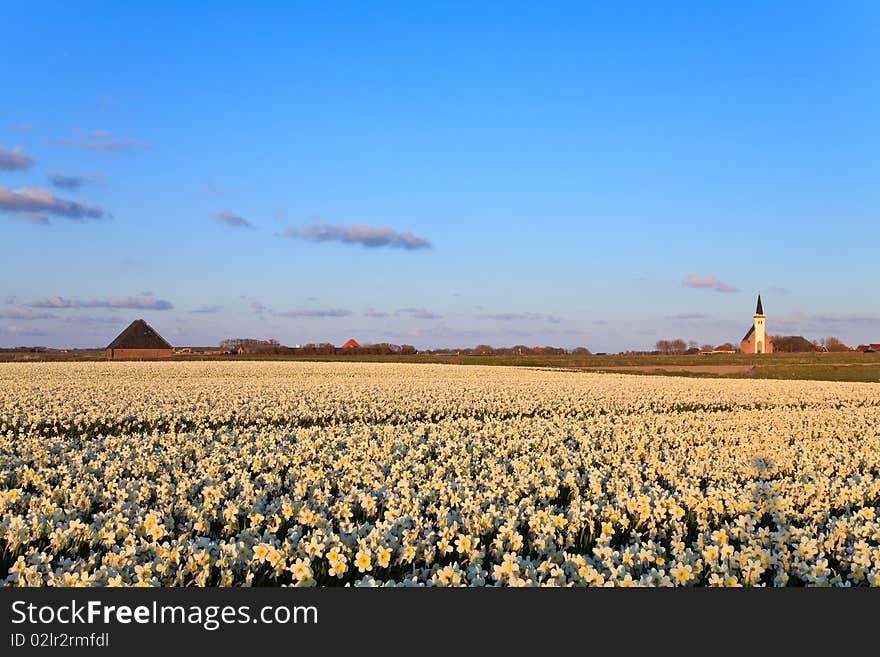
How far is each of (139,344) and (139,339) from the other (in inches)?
43.3

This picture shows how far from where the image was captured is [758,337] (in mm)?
189250

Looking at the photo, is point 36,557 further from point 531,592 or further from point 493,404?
point 493,404

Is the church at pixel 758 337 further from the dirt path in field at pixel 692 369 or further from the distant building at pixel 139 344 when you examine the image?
the distant building at pixel 139 344

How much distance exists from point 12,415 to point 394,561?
16.6 meters

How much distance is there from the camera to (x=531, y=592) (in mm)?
5562

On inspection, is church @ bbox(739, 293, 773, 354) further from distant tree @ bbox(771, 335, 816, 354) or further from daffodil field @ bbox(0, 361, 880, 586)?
daffodil field @ bbox(0, 361, 880, 586)

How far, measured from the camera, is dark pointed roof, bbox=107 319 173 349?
107250 mm

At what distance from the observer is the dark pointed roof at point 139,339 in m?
107

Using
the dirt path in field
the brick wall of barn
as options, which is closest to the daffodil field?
the dirt path in field

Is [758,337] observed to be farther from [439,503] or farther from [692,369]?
[439,503]

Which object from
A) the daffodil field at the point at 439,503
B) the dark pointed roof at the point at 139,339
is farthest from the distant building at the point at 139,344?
the daffodil field at the point at 439,503

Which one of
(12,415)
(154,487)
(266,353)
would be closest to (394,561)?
(154,487)

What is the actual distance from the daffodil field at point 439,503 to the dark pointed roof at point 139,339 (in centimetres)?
9531

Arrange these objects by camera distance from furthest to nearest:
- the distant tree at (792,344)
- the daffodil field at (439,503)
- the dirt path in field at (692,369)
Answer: the distant tree at (792,344), the dirt path in field at (692,369), the daffodil field at (439,503)
